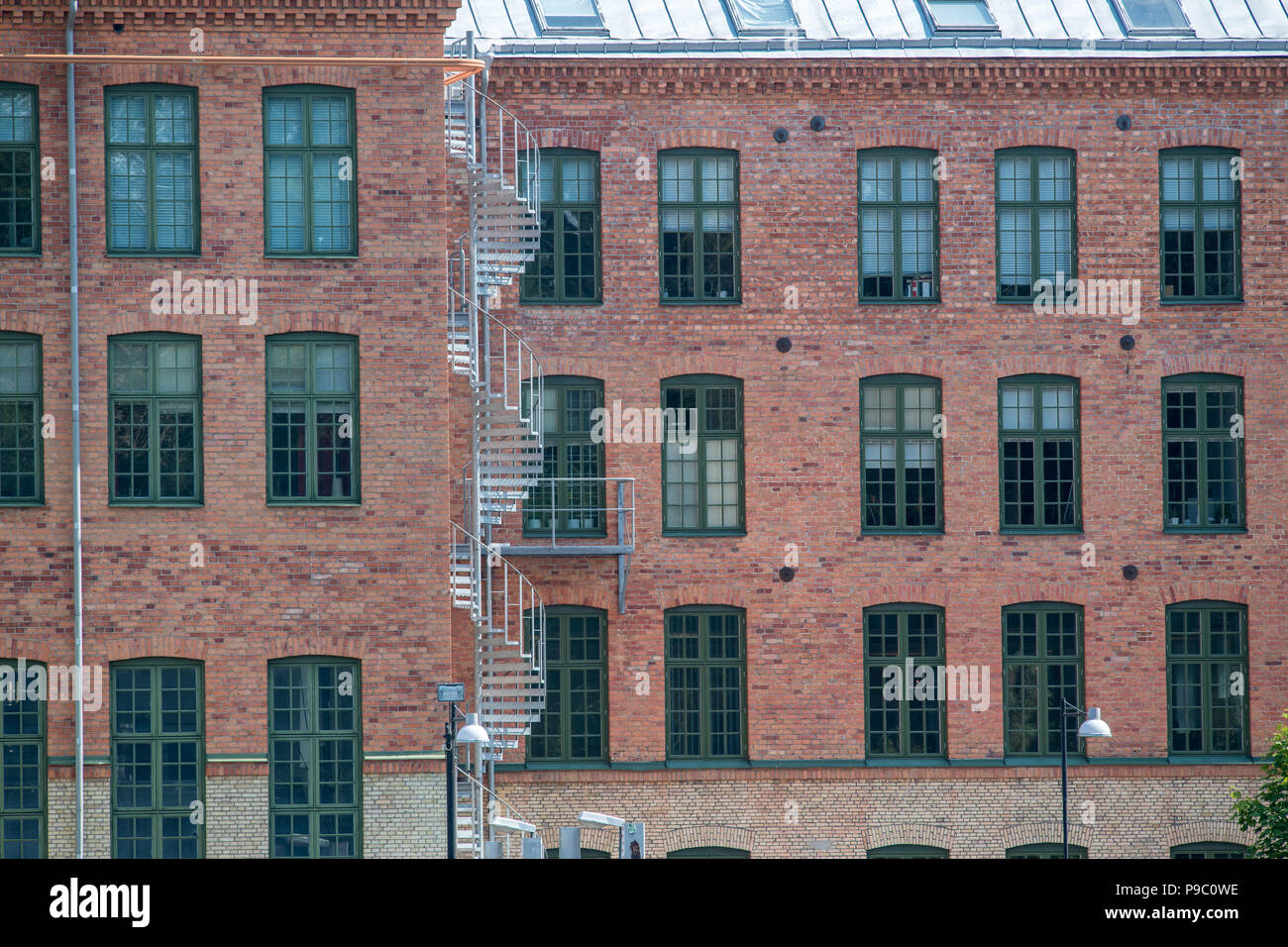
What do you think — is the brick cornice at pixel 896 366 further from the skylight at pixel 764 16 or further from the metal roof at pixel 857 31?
the skylight at pixel 764 16

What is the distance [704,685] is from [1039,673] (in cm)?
494

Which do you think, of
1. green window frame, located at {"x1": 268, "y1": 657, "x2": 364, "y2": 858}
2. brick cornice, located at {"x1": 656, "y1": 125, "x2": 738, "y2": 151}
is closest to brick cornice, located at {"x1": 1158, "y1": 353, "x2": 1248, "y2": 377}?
brick cornice, located at {"x1": 656, "y1": 125, "x2": 738, "y2": 151}

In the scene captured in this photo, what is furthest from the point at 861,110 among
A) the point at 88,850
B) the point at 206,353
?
the point at 88,850

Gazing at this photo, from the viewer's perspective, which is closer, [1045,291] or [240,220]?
[240,220]

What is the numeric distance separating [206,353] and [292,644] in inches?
152

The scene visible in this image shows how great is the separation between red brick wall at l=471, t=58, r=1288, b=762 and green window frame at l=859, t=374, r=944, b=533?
0.71 ft

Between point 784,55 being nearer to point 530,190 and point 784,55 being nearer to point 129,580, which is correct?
point 530,190

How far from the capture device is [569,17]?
23.1 m

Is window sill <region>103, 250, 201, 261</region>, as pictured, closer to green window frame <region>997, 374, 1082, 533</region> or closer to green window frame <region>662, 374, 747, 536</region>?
green window frame <region>662, 374, 747, 536</region>

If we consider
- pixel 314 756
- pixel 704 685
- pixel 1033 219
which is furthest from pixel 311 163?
pixel 1033 219

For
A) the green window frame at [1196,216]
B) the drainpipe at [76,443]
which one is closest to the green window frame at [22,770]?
the drainpipe at [76,443]
